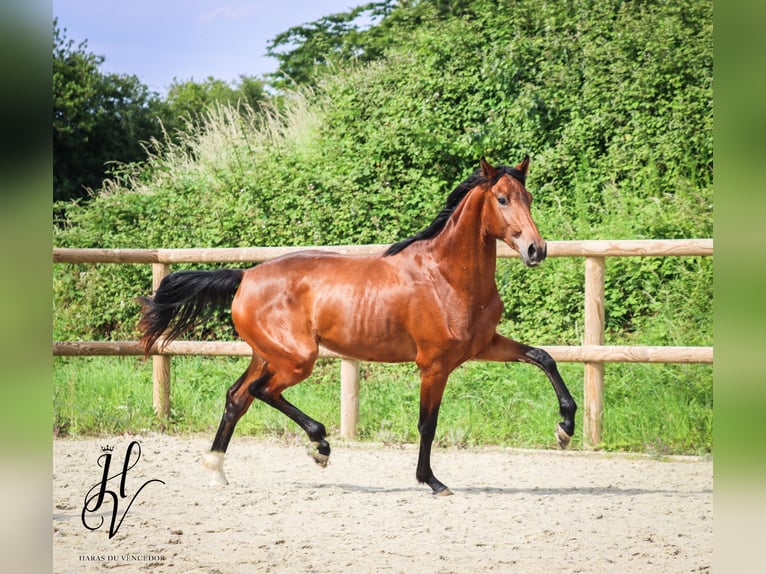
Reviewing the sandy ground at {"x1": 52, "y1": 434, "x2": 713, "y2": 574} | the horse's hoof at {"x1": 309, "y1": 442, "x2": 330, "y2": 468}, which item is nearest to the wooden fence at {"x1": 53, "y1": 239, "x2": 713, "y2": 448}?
the sandy ground at {"x1": 52, "y1": 434, "x2": 713, "y2": 574}

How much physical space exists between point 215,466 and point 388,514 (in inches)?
34.1

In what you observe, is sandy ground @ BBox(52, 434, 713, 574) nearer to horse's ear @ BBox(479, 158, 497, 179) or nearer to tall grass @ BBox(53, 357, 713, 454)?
tall grass @ BBox(53, 357, 713, 454)

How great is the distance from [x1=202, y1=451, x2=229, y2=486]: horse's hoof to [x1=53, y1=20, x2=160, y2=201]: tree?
277 cm

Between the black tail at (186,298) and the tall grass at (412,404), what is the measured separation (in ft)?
3.69

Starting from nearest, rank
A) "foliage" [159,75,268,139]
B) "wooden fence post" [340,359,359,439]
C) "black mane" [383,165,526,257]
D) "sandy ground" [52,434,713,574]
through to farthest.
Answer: "sandy ground" [52,434,713,574] → "black mane" [383,165,526,257] → "wooden fence post" [340,359,359,439] → "foliage" [159,75,268,139]

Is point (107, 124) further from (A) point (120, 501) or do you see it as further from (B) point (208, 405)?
(A) point (120, 501)

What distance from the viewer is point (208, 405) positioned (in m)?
4.75

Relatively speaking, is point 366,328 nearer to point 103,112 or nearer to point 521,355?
point 521,355

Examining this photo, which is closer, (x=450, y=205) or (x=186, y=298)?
(x=450, y=205)

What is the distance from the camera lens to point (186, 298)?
364 centimetres

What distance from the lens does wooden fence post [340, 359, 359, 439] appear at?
461cm

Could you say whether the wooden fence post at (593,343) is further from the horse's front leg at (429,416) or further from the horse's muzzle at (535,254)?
the horse's muzzle at (535,254)

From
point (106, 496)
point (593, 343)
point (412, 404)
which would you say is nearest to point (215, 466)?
point (106, 496)
